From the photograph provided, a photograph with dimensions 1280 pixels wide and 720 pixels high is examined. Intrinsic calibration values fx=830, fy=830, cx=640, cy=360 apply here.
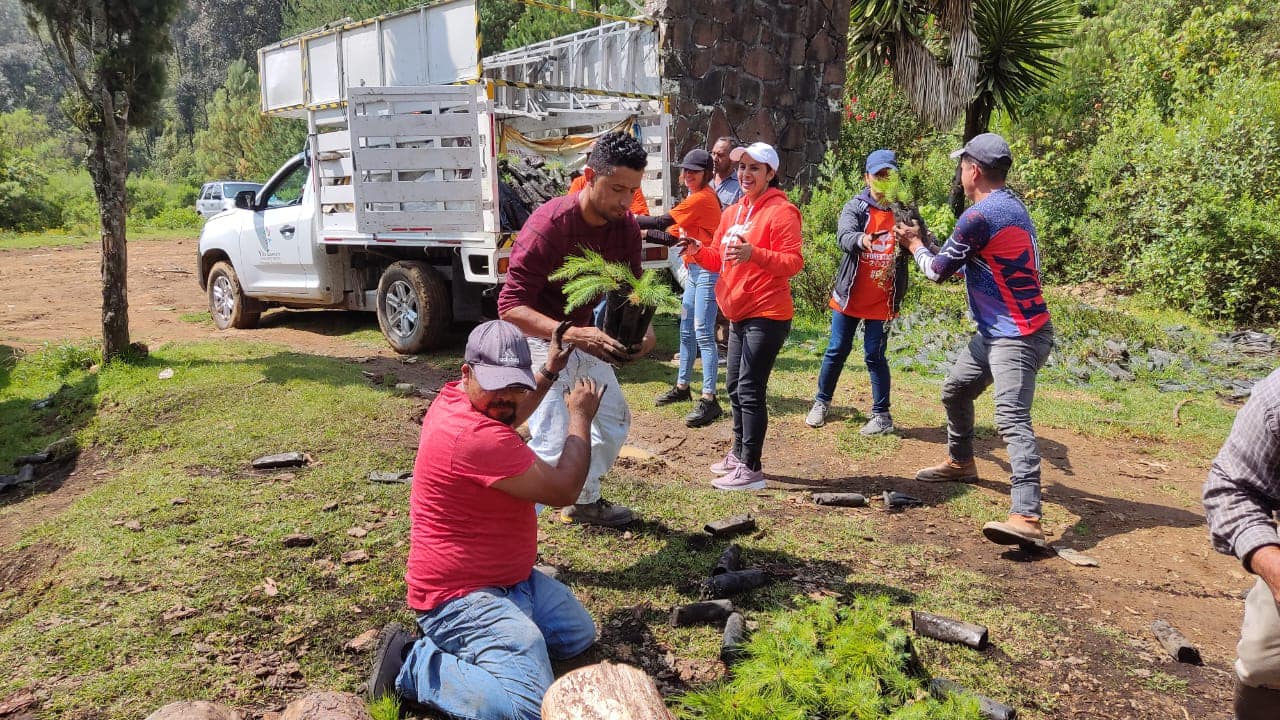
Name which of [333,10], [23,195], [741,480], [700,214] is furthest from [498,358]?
[23,195]

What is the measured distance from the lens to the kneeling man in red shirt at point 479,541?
9.78 ft

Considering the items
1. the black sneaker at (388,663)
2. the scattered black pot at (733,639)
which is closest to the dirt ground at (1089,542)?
the scattered black pot at (733,639)

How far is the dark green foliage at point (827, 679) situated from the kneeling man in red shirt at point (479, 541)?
701 millimetres

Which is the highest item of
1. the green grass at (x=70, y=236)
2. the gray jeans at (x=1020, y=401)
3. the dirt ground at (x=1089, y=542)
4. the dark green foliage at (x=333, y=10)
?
the dark green foliage at (x=333, y=10)

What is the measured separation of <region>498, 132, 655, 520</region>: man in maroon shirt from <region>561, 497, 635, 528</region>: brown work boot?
2.48ft

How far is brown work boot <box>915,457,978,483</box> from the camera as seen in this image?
568cm

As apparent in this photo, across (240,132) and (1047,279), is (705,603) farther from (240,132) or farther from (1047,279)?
(240,132)

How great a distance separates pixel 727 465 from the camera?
18.6ft

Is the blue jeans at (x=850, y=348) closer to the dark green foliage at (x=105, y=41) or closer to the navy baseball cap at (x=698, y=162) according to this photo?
the navy baseball cap at (x=698, y=162)

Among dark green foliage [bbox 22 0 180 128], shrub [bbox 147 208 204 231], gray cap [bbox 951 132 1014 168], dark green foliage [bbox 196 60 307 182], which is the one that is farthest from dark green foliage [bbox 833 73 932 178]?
shrub [bbox 147 208 204 231]

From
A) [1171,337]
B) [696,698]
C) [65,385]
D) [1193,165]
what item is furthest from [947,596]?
[1193,165]

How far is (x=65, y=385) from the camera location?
26.4ft

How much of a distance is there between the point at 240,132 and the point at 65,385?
29342 millimetres

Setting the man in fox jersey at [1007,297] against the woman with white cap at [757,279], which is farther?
the woman with white cap at [757,279]
